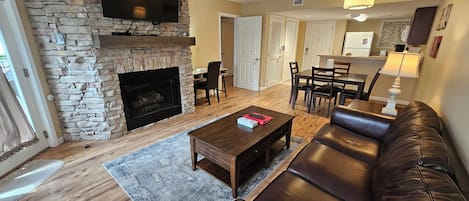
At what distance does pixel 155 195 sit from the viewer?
1833 millimetres

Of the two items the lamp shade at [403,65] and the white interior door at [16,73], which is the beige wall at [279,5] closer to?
the lamp shade at [403,65]

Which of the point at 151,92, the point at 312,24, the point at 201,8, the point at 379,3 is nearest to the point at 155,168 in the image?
the point at 151,92

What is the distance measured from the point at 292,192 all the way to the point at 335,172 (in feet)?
1.39

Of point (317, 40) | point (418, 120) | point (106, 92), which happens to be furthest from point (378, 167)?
point (317, 40)

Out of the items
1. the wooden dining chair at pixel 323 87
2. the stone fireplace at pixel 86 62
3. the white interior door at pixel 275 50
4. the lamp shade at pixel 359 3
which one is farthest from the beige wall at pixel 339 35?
the stone fireplace at pixel 86 62

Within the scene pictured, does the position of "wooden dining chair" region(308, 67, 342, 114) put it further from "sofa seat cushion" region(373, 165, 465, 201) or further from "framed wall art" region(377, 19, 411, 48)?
"framed wall art" region(377, 19, 411, 48)

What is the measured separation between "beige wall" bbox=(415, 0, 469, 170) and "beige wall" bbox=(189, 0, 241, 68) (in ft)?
13.2

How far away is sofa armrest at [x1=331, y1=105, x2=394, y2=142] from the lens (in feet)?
6.68

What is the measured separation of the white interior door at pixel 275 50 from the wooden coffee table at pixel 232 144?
3.58 m

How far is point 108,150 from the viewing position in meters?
2.58

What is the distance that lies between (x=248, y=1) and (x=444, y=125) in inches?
183

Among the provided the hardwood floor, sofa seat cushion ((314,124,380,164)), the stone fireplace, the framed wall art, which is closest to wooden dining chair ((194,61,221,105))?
the hardwood floor

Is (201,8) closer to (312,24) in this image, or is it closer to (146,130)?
(146,130)

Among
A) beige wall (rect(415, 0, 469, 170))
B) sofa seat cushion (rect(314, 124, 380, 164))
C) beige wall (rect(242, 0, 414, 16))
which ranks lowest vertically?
sofa seat cushion (rect(314, 124, 380, 164))
